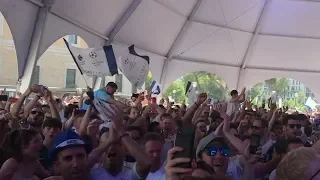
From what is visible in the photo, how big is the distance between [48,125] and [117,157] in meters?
1.32

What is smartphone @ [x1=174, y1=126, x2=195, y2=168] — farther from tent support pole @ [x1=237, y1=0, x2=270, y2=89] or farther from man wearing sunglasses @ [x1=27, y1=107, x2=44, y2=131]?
tent support pole @ [x1=237, y1=0, x2=270, y2=89]

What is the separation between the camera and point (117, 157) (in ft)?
13.3

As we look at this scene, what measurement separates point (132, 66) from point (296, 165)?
9352 mm

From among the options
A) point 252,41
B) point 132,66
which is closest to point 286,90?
point 252,41

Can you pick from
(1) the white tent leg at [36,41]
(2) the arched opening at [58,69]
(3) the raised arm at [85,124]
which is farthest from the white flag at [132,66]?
(2) the arched opening at [58,69]

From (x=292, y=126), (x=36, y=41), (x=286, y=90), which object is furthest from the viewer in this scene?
A: (x=286, y=90)

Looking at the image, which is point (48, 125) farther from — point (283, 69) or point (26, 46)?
point (283, 69)

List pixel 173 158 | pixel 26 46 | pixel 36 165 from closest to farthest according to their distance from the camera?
pixel 173 158, pixel 36 165, pixel 26 46

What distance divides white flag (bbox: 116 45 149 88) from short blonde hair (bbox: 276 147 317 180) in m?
9.01

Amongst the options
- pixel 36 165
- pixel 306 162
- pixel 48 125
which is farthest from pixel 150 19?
pixel 306 162

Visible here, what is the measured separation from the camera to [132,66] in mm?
11508

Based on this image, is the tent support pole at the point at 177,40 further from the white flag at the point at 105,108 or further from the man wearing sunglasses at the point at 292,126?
the white flag at the point at 105,108

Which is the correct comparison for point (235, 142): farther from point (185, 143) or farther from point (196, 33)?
point (196, 33)

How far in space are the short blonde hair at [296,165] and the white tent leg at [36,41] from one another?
10.6 meters
